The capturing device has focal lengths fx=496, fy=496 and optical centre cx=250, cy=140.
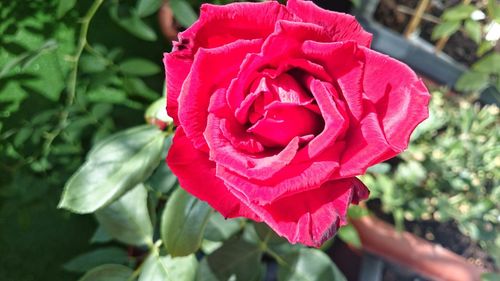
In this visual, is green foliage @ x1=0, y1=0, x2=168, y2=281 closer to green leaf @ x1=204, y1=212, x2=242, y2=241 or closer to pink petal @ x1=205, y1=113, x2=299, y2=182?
green leaf @ x1=204, y1=212, x2=242, y2=241

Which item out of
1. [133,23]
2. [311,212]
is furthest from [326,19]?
[133,23]

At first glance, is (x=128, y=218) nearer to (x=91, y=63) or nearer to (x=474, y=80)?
(x=91, y=63)

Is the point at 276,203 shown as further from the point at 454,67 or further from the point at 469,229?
the point at 454,67

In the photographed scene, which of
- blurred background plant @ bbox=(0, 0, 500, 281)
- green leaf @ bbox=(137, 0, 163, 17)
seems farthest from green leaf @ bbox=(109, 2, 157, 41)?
green leaf @ bbox=(137, 0, 163, 17)

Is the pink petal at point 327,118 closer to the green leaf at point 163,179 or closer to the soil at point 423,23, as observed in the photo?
the green leaf at point 163,179

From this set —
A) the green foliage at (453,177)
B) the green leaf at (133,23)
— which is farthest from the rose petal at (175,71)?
the green foliage at (453,177)

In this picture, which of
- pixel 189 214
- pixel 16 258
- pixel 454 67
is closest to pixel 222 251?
pixel 189 214
